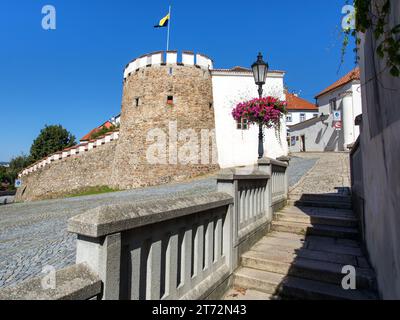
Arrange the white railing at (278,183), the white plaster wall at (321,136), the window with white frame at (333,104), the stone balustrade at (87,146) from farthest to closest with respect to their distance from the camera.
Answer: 1. the window with white frame at (333,104)
2. the white plaster wall at (321,136)
3. the stone balustrade at (87,146)
4. the white railing at (278,183)

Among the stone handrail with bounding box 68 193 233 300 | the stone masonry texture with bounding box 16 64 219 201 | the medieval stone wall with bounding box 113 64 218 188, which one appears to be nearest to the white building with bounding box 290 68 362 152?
the stone masonry texture with bounding box 16 64 219 201

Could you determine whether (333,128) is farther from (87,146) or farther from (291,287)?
(291,287)

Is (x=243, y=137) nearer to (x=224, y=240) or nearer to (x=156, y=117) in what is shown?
(x=156, y=117)

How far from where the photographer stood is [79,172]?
2239 centimetres

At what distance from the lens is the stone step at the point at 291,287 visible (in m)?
3.06

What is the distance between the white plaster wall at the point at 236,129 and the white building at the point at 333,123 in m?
7.22

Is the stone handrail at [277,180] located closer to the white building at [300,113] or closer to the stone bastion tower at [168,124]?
the stone bastion tower at [168,124]

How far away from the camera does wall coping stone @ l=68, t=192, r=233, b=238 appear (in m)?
1.58

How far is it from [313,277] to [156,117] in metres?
17.5

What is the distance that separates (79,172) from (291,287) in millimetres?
22470

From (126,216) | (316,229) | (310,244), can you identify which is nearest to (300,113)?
(316,229)

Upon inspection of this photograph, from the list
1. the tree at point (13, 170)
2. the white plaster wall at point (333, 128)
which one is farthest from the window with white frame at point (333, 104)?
the tree at point (13, 170)

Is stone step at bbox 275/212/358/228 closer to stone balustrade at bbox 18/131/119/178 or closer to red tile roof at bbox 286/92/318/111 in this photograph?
stone balustrade at bbox 18/131/119/178
